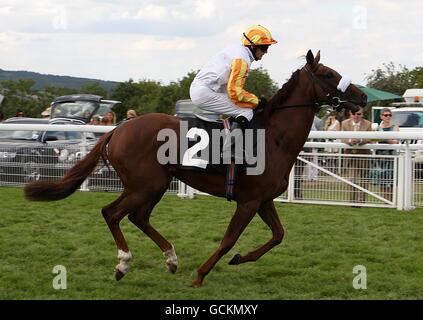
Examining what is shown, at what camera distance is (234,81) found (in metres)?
5.72

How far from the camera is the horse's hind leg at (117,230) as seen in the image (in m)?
5.67

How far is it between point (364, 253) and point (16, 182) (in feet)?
21.2

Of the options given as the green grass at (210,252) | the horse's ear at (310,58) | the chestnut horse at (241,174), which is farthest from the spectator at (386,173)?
the horse's ear at (310,58)

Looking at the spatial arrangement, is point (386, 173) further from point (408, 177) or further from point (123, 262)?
point (123, 262)

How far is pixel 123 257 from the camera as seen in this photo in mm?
5711

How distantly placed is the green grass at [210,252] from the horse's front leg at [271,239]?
0.44 feet

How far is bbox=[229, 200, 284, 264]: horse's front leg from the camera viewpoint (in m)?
5.93

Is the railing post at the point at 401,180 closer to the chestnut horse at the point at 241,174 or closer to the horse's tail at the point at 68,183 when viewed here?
the chestnut horse at the point at 241,174

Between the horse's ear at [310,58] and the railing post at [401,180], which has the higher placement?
the horse's ear at [310,58]

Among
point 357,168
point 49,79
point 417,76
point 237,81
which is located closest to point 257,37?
point 237,81

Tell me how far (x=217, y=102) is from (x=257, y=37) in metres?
0.61

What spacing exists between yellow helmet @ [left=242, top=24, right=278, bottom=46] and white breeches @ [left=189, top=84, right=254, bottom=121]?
0.47 m
